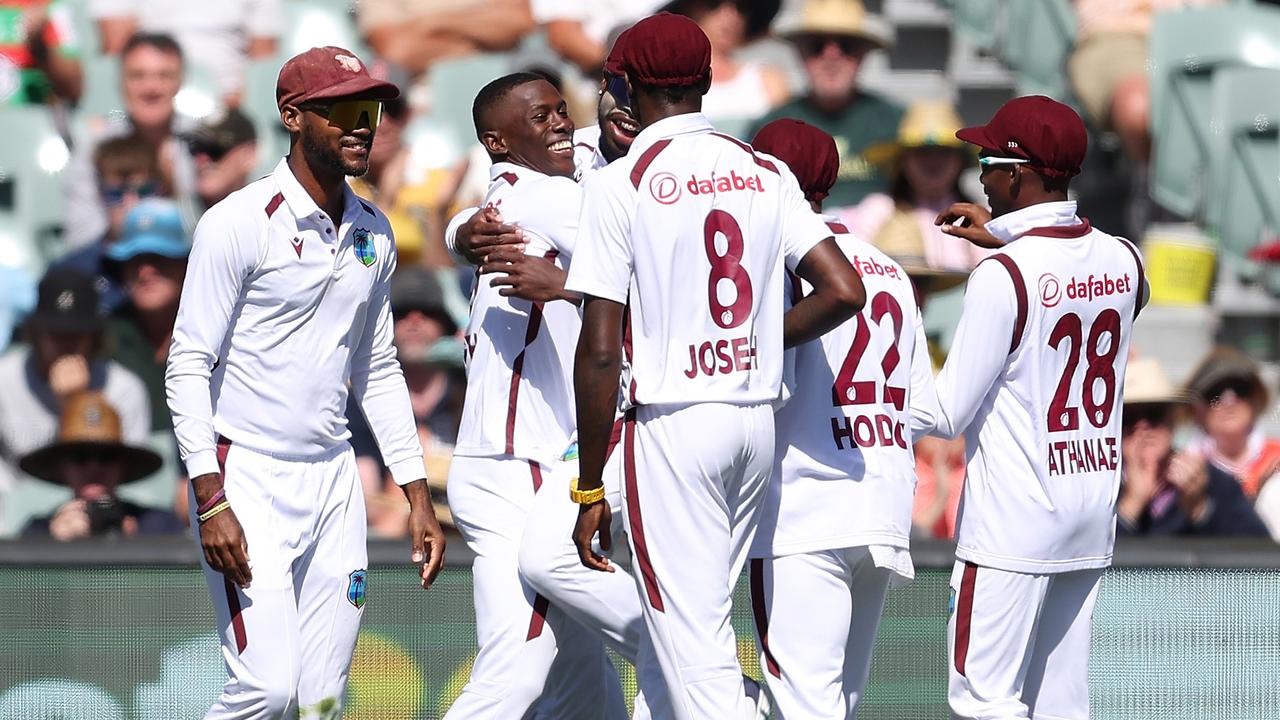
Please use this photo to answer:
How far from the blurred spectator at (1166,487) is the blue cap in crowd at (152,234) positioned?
445 cm

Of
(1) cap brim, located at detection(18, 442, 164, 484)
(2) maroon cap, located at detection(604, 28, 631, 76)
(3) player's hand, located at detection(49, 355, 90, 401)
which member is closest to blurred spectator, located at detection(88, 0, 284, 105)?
(3) player's hand, located at detection(49, 355, 90, 401)

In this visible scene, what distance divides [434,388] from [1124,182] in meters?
4.22

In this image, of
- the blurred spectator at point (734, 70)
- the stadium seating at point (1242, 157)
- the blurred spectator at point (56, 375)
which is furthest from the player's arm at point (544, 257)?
the stadium seating at point (1242, 157)

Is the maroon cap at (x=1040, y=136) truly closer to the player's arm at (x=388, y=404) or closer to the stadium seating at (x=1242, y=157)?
the player's arm at (x=388, y=404)

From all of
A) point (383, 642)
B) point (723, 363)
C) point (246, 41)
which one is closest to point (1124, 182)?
point (246, 41)

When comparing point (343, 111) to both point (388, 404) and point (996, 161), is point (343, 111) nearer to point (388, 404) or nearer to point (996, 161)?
point (388, 404)

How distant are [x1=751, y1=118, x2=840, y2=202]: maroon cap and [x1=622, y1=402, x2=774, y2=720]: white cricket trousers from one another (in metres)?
0.83

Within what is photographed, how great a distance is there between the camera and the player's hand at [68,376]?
841 centimetres

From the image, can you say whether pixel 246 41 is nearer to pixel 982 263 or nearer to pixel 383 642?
pixel 383 642

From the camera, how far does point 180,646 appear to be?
6.16m

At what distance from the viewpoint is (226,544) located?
4465 mm

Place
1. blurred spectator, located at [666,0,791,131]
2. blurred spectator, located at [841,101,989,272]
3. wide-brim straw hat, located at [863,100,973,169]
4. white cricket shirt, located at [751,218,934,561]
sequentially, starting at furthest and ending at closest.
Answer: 1. blurred spectator, located at [666,0,791,131]
2. wide-brim straw hat, located at [863,100,973,169]
3. blurred spectator, located at [841,101,989,272]
4. white cricket shirt, located at [751,218,934,561]

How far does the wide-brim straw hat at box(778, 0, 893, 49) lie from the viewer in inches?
381

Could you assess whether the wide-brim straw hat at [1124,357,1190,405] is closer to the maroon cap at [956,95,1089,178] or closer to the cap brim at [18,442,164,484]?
the maroon cap at [956,95,1089,178]
